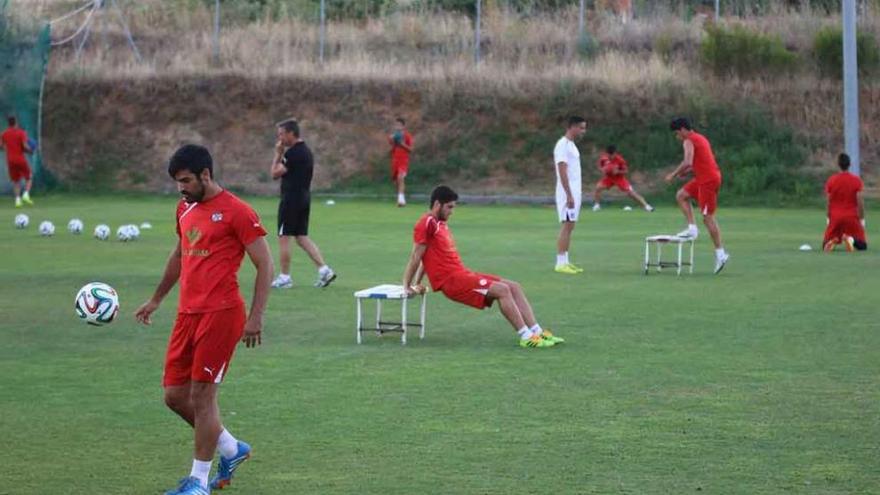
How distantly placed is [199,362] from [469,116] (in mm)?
39487

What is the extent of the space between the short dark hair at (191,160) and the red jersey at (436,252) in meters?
5.94

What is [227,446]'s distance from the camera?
335 inches

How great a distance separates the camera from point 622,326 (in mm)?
15453

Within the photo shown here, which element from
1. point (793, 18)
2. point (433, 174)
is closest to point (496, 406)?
point (433, 174)

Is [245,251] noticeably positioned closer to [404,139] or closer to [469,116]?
[404,139]

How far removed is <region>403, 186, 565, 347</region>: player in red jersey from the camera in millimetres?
13969

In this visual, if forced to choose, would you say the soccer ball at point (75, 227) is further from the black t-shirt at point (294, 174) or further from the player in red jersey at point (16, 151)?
the black t-shirt at point (294, 174)

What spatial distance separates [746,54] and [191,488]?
133 feet

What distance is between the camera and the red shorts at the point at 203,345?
322 inches

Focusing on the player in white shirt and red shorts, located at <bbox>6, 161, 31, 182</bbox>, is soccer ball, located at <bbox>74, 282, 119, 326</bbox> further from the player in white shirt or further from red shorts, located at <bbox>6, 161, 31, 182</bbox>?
red shorts, located at <bbox>6, 161, 31, 182</bbox>

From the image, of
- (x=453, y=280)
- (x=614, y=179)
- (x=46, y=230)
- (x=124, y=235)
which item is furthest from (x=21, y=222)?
(x=453, y=280)

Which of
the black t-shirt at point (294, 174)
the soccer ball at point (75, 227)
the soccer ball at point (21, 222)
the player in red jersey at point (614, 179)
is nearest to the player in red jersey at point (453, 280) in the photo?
the black t-shirt at point (294, 174)

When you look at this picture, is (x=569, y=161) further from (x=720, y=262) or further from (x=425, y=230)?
(x=425, y=230)

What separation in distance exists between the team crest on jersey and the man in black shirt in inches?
418
